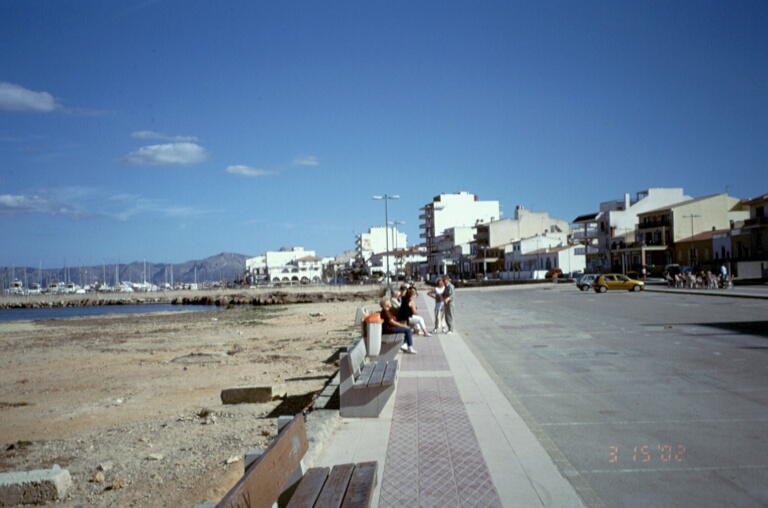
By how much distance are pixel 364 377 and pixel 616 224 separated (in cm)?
9556

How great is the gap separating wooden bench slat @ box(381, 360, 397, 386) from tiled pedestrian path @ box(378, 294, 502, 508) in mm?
437

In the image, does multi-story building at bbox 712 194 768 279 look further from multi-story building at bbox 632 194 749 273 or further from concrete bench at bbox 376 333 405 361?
concrete bench at bbox 376 333 405 361

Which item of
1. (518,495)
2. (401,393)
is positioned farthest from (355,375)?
(518,495)

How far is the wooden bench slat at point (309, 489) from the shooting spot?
389 cm

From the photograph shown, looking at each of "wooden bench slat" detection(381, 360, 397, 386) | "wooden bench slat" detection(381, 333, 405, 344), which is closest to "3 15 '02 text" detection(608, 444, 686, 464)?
"wooden bench slat" detection(381, 360, 397, 386)

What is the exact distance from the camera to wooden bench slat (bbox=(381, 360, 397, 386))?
8.30 m

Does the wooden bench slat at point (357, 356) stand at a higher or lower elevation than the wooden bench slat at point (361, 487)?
higher

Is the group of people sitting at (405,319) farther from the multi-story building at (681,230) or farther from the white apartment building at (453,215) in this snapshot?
the white apartment building at (453,215)

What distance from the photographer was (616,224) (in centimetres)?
9806

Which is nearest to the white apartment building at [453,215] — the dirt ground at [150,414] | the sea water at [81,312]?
the sea water at [81,312]

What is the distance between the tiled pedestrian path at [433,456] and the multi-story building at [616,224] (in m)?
90.1

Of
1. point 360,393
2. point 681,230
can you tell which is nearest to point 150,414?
point 360,393

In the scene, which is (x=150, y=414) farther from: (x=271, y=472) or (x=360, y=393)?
(x=271, y=472)

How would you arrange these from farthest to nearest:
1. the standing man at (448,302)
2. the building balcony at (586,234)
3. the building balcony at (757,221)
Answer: the building balcony at (586,234) < the building balcony at (757,221) < the standing man at (448,302)
